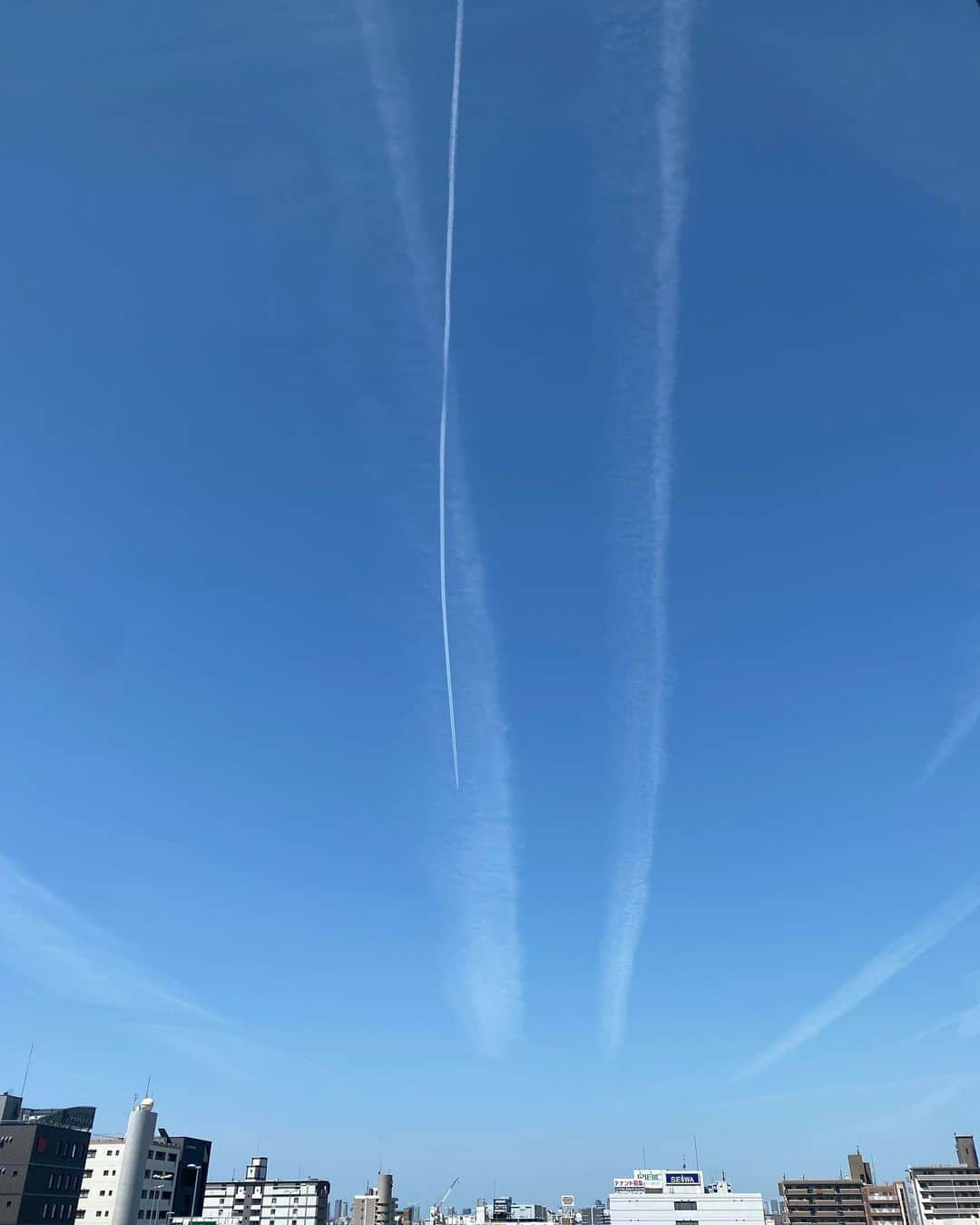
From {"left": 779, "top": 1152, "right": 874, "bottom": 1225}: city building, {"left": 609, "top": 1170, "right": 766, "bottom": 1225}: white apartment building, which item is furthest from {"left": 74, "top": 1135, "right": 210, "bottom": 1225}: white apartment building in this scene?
{"left": 779, "top": 1152, "right": 874, "bottom": 1225}: city building

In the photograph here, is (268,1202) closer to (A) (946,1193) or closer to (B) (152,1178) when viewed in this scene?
(B) (152,1178)

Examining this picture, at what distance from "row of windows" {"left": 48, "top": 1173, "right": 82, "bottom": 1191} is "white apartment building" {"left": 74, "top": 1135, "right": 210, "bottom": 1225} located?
6.42 metres

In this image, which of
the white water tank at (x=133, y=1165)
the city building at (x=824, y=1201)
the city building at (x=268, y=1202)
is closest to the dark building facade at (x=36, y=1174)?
the white water tank at (x=133, y=1165)

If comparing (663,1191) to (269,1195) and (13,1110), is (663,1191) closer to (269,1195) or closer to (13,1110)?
(269,1195)

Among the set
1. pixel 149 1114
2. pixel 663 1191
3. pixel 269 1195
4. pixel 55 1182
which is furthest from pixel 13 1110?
pixel 663 1191

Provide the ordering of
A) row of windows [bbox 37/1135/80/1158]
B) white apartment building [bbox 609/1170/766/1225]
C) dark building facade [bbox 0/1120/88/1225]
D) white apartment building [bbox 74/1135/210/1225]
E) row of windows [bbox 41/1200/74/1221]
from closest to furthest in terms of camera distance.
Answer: dark building facade [bbox 0/1120/88/1225]
row of windows [bbox 41/1200/74/1221]
row of windows [bbox 37/1135/80/1158]
white apartment building [bbox 74/1135/210/1225]
white apartment building [bbox 609/1170/766/1225]

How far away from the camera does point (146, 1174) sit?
143 m

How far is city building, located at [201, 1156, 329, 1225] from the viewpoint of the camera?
175000 mm

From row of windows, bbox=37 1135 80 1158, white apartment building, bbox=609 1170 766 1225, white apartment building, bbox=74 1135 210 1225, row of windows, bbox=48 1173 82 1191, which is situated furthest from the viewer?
white apartment building, bbox=609 1170 766 1225

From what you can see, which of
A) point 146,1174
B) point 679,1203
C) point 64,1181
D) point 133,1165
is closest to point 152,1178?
point 146,1174

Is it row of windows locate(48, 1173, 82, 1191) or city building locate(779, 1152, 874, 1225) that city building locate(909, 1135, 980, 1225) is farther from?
row of windows locate(48, 1173, 82, 1191)

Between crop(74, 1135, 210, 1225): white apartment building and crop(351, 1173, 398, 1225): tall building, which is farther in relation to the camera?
crop(351, 1173, 398, 1225): tall building

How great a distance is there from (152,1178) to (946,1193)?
151 m

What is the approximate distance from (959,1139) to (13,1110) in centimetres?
19216
